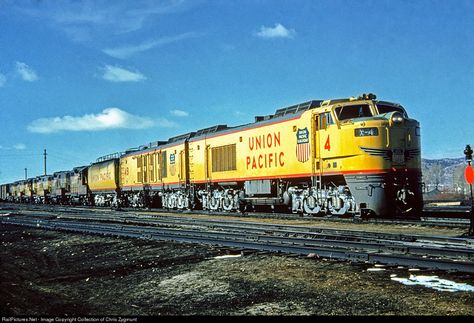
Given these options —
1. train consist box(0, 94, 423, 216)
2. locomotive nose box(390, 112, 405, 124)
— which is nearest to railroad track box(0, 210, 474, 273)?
train consist box(0, 94, 423, 216)

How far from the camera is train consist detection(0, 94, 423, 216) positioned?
17.1 metres

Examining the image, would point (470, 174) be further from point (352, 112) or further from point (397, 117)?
point (352, 112)

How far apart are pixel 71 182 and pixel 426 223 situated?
4667cm

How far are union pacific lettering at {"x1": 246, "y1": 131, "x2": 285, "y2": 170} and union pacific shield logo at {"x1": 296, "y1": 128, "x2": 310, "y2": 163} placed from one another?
1242 mm

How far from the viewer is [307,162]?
1958cm

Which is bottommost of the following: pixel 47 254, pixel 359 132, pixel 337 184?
pixel 47 254

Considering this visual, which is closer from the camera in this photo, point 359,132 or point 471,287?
point 471,287

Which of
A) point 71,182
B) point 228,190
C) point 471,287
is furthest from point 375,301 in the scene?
point 71,182

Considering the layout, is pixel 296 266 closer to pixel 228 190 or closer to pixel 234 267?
pixel 234 267

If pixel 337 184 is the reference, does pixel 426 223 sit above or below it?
below

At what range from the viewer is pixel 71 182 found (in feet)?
181

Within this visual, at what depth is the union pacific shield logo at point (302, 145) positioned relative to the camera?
19578mm

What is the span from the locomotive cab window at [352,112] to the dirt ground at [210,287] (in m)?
8.31

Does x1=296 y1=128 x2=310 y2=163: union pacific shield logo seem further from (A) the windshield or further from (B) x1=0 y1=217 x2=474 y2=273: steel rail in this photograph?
(B) x1=0 y1=217 x2=474 y2=273: steel rail
